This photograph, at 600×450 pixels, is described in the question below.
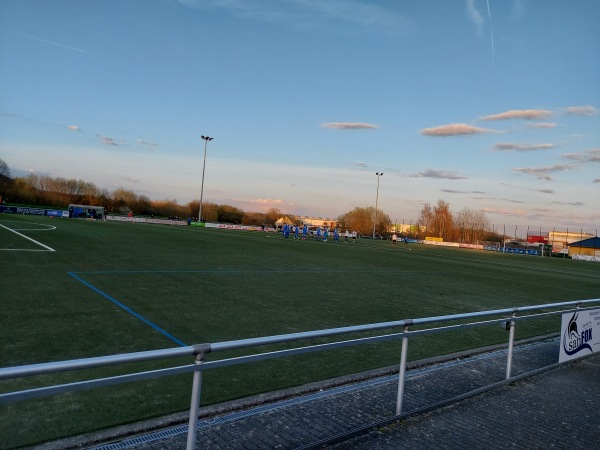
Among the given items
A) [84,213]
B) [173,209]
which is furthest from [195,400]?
[173,209]

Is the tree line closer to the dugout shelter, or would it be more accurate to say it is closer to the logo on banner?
the dugout shelter

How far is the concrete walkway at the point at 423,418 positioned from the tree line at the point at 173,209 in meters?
87.6

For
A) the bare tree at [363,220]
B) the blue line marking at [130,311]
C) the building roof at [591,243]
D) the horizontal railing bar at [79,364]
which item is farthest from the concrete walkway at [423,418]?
the bare tree at [363,220]

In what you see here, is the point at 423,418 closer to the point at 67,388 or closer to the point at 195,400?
the point at 195,400

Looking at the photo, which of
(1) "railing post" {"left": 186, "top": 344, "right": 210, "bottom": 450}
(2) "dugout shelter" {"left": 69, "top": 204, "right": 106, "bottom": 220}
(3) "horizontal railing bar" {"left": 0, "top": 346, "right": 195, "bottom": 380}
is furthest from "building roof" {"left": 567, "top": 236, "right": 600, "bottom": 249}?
(3) "horizontal railing bar" {"left": 0, "top": 346, "right": 195, "bottom": 380}

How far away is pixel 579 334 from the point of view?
6.50m

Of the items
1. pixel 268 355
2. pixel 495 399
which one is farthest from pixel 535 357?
pixel 268 355

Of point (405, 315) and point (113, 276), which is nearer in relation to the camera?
point (405, 315)

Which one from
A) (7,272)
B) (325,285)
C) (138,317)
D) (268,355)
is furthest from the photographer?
(325,285)

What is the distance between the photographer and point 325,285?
13.2 m

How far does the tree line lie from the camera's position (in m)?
89.9

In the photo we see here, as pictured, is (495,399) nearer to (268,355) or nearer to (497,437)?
(497,437)

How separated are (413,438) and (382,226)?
111 meters

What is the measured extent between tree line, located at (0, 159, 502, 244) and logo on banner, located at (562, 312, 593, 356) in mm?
85713
